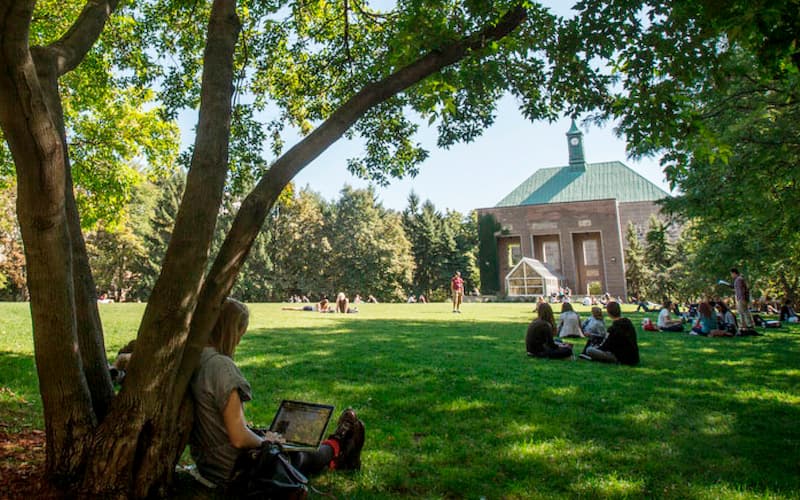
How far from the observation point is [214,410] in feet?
10.7

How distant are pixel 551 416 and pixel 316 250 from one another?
5721 cm

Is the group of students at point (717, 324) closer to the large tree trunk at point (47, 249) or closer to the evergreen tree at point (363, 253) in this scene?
the large tree trunk at point (47, 249)

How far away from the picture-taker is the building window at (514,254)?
63688 millimetres

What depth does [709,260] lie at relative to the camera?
27.0 metres

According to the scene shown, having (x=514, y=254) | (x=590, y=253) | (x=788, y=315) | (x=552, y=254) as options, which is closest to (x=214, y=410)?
(x=788, y=315)

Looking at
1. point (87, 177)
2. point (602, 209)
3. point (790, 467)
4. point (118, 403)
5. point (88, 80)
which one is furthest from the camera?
point (602, 209)

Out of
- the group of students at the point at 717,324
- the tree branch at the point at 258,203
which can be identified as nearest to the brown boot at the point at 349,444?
the tree branch at the point at 258,203

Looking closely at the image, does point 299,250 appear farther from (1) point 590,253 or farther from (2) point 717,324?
(2) point 717,324

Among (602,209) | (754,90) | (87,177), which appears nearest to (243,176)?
(87,177)

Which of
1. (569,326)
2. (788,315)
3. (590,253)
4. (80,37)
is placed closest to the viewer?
(80,37)

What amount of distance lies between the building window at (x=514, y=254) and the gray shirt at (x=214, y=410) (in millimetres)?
61907

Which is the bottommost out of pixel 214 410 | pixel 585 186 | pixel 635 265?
pixel 214 410

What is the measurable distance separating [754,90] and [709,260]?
1648cm

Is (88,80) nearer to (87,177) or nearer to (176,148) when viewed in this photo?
(87,177)
